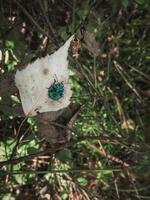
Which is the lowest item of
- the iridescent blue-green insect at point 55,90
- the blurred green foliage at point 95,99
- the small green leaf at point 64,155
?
the iridescent blue-green insect at point 55,90

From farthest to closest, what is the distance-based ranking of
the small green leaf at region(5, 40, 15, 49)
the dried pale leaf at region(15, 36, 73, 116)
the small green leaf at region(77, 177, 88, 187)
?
the small green leaf at region(77, 177, 88, 187), the small green leaf at region(5, 40, 15, 49), the dried pale leaf at region(15, 36, 73, 116)

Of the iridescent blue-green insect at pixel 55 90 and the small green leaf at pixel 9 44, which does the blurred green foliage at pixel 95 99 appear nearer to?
the small green leaf at pixel 9 44

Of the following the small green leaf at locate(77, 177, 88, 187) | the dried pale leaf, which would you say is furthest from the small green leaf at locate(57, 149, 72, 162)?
the dried pale leaf

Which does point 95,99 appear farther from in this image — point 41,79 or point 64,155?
point 41,79

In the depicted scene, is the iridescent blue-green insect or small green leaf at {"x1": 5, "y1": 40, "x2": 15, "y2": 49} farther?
small green leaf at {"x1": 5, "y1": 40, "x2": 15, "y2": 49}

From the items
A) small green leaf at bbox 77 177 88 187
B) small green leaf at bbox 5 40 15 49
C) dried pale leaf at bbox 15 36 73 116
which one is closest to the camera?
dried pale leaf at bbox 15 36 73 116

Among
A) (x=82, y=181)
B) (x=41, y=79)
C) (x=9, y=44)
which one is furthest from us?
(x=82, y=181)

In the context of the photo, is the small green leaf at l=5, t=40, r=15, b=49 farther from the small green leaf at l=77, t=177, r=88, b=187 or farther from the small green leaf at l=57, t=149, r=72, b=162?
the small green leaf at l=77, t=177, r=88, b=187

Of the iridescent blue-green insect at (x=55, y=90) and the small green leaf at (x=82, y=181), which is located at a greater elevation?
the small green leaf at (x=82, y=181)

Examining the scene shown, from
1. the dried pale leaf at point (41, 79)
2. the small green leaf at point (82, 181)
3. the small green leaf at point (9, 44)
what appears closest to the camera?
the dried pale leaf at point (41, 79)

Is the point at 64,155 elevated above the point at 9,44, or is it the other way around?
the point at 9,44

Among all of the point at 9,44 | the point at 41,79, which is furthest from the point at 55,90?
the point at 9,44

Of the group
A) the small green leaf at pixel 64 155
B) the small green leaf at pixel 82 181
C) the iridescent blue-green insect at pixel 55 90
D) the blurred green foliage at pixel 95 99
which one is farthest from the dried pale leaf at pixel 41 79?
the small green leaf at pixel 82 181
